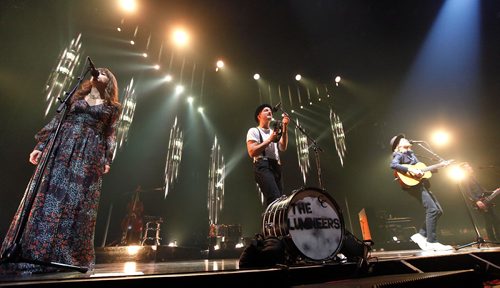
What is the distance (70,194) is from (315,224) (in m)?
2.28

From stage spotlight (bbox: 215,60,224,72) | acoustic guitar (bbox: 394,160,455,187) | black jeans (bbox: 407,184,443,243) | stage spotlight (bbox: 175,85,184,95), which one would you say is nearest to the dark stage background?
stage spotlight (bbox: 215,60,224,72)

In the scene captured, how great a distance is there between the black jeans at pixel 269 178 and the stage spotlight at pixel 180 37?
7015mm

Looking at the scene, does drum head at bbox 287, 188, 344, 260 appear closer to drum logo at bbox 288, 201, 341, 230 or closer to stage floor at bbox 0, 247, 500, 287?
drum logo at bbox 288, 201, 341, 230

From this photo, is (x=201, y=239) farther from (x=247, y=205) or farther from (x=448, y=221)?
(x=448, y=221)

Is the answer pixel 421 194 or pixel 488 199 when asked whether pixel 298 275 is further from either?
pixel 488 199

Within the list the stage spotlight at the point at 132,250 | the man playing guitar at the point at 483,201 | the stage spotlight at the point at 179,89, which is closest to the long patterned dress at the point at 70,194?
the stage spotlight at the point at 132,250

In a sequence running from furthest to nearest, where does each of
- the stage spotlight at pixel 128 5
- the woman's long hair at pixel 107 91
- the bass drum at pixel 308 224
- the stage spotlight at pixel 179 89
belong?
the stage spotlight at pixel 179 89, the stage spotlight at pixel 128 5, the woman's long hair at pixel 107 91, the bass drum at pixel 308 224

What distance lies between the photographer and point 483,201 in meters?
6.62

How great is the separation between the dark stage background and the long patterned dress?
5.12 metres

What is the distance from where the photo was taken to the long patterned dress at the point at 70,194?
1902 mm

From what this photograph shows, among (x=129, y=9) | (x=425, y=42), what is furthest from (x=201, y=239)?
(x=425, y=42)

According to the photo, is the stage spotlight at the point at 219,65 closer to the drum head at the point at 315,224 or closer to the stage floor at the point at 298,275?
the drum head at the point at 315,224

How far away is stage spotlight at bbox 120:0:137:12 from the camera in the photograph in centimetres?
696

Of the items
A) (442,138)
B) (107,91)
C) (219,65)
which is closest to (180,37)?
(219,65)
